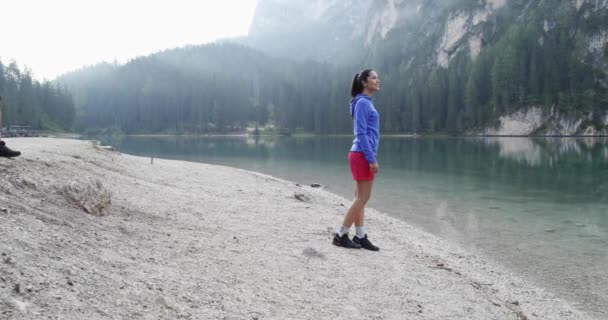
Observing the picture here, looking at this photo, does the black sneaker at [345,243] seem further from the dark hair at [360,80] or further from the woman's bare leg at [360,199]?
the dark hair at [360,80]

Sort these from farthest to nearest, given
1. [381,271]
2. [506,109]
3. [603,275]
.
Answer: [506,109] → [603,275] → [381,271]

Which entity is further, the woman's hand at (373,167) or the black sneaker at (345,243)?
the black sneaker at (345,243)

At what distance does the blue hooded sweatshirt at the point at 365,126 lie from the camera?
26.1ft

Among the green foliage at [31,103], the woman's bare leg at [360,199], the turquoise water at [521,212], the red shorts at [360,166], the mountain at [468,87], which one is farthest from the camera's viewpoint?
the mountain at [468,87]

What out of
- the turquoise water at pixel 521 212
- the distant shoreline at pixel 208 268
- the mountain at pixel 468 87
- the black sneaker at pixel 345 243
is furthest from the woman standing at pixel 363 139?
the mountain at pixel 468 87

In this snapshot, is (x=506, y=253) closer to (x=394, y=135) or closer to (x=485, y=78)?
(x=394, y=135)

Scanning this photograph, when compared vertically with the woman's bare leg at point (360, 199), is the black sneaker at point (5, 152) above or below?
above

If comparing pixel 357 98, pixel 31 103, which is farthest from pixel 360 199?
pixel 31 103

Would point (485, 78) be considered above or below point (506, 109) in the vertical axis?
above

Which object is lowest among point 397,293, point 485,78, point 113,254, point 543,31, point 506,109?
point 397,293

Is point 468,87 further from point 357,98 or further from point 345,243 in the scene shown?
point 345,243

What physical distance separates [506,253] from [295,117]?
150m

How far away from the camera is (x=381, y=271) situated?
7594 mm

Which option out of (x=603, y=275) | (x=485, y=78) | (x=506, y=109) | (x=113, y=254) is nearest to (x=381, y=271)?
(x=113, y=254)
